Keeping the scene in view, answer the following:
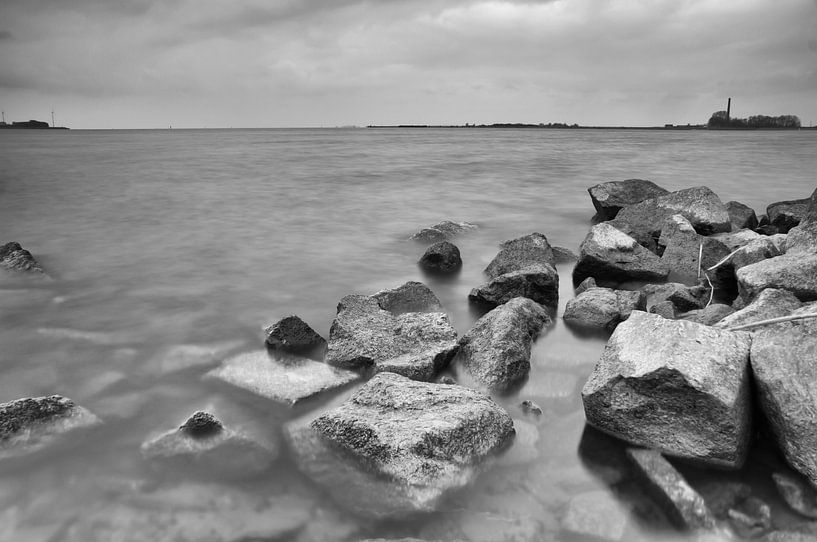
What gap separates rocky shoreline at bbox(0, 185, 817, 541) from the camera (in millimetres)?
2746

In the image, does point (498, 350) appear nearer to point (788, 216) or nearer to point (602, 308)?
point (602, 308)

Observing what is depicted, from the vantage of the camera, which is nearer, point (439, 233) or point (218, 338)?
point (218, 338)

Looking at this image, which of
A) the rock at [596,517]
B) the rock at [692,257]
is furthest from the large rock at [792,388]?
the rock at [692,257]

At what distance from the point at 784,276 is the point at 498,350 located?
2.24 meters

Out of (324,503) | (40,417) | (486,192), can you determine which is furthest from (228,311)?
(486,192)

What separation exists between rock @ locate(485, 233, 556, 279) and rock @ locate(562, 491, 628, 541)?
3490 millimetres

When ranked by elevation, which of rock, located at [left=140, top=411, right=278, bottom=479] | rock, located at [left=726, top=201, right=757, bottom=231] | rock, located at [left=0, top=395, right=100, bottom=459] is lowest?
rock, located at [left=140, top=411, right=278, bottom=479]

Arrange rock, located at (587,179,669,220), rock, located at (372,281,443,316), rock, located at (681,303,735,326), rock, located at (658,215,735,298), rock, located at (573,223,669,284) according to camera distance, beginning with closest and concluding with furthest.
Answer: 1. rock, located at (681,303,735,326)
2. rock, located at (372,281,443,316)
3. rock, located at (658,215,735,298)
4. rock, located at (573,223,669,284)
5. rock, located at (587,179,669,220)

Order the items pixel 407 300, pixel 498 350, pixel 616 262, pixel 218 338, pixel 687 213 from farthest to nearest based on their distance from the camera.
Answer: pixel 687 213 → pixel 616 262 → pixel 407 300 → pixel 218 338 → pixel 498 350

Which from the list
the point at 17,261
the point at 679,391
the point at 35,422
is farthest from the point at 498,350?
the point at 17,261

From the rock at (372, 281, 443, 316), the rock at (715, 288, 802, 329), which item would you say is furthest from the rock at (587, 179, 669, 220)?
the rock at (715, 288, 802, 329)

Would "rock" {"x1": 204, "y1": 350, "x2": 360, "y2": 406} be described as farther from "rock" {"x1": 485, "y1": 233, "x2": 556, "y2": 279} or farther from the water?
"rock" {"x1": 485, "y1": 233, "x2": 556, "y2": 279}

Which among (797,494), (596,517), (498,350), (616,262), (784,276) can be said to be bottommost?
(596,517)

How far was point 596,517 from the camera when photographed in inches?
106
